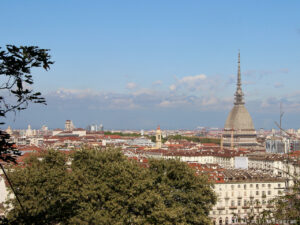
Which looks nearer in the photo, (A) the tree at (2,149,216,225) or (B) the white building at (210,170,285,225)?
(A) the tree at (2,149,216,225)

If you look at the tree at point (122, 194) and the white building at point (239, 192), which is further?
the white building at point (239, 192)

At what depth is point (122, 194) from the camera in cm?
3559

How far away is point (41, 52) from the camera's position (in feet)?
36.5

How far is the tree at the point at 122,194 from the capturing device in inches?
1302

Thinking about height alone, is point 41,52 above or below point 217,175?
above

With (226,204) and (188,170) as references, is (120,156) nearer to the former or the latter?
(188,170)

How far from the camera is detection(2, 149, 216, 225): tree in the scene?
33062 millimetres

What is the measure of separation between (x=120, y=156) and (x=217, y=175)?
65.2 ft

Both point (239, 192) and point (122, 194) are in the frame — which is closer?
point (122, 194)

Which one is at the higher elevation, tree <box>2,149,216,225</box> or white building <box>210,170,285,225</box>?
tree <box>2,149,216,225</box>

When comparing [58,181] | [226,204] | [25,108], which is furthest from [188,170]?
[25,108]

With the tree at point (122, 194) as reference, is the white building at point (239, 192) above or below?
below

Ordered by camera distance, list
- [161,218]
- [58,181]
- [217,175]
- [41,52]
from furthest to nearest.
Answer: [217,175] → [58,181] → [161,218] → [41,52]

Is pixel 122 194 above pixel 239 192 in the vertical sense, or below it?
above
